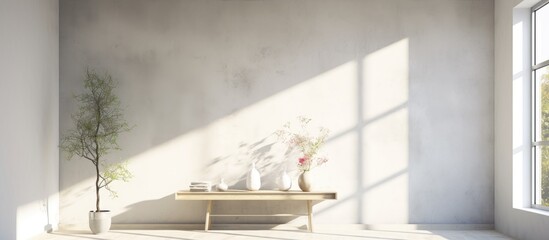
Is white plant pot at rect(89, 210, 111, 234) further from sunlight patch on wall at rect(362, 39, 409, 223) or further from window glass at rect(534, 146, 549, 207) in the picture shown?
window glass at rect(534, 146, 549, 207)

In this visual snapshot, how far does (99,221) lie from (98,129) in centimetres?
102

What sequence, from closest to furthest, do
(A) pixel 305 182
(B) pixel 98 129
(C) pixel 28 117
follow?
1. (C) pixel 28 117
2. (A) pixel 305 182
3. (B) pixel 98 129

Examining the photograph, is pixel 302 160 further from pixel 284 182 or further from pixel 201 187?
pixel 201 187

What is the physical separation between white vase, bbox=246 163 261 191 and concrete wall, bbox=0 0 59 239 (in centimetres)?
214

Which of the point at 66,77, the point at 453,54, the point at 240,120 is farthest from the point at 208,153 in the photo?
the point at 453,54

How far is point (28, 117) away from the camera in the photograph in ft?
21.3

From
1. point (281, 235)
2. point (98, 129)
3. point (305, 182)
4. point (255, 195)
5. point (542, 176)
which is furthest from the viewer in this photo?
point (98, 129)

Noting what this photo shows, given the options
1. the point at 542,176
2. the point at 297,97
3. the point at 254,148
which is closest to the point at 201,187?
the point at 254,148

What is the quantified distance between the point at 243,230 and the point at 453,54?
3086 millimetres

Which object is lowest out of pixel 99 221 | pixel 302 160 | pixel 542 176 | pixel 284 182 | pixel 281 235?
pixel 281 235

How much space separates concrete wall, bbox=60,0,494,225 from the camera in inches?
294

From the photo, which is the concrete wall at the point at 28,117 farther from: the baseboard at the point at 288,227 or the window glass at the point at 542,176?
the window glass at the point at 542,176

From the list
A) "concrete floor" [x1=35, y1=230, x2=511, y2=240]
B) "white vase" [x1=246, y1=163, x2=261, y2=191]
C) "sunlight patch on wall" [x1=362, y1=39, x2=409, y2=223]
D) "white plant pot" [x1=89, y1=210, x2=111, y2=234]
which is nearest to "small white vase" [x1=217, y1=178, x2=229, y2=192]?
"white vase" [x1=246, y1=163, x2=261, y2=191]

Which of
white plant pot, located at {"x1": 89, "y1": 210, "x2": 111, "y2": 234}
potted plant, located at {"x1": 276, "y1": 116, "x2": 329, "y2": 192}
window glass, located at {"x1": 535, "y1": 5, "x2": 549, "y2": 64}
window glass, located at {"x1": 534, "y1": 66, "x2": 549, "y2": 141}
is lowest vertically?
white plant pot, located at {"x1": 89, "y1": 210, "x2": 111, "y2": 234}
